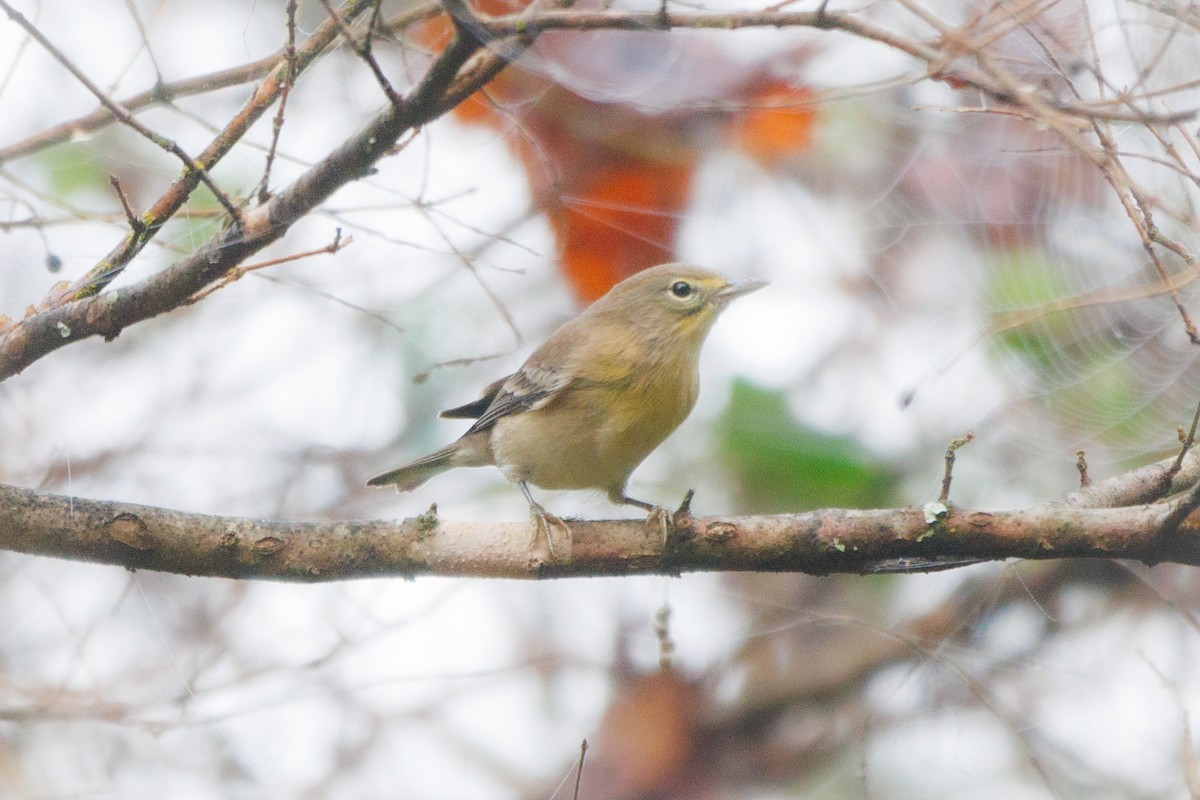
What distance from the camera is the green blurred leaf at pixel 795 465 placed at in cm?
536

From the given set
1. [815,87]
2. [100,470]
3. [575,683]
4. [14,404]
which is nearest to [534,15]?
Answer: [815,87]

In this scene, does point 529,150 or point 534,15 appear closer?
point 534,15

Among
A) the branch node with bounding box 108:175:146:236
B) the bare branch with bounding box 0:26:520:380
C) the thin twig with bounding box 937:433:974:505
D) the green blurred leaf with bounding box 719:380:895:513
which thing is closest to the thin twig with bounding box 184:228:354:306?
the bare branch with bounding box 0:26:520:380

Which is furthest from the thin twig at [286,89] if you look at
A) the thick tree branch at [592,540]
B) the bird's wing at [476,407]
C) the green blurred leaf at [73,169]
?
the bird's wing at [476,407]

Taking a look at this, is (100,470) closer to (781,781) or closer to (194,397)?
(194,397)

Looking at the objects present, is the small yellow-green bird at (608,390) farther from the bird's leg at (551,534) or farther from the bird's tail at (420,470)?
the bird's leg at (551,534)

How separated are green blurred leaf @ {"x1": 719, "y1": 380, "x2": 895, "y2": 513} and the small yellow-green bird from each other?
1.42m

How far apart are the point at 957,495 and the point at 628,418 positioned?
227 centimetres

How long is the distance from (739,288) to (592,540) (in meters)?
1.37

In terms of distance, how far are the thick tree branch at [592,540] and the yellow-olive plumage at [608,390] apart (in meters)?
0.69

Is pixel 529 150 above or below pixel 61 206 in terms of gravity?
above

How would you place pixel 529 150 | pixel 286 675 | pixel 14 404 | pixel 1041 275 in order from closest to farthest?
pixel 14 404, pixel 529 150, pixel 286 675, pixel 1041 275

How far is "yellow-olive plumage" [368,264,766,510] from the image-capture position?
12.5 ft

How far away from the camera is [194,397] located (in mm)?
4113
